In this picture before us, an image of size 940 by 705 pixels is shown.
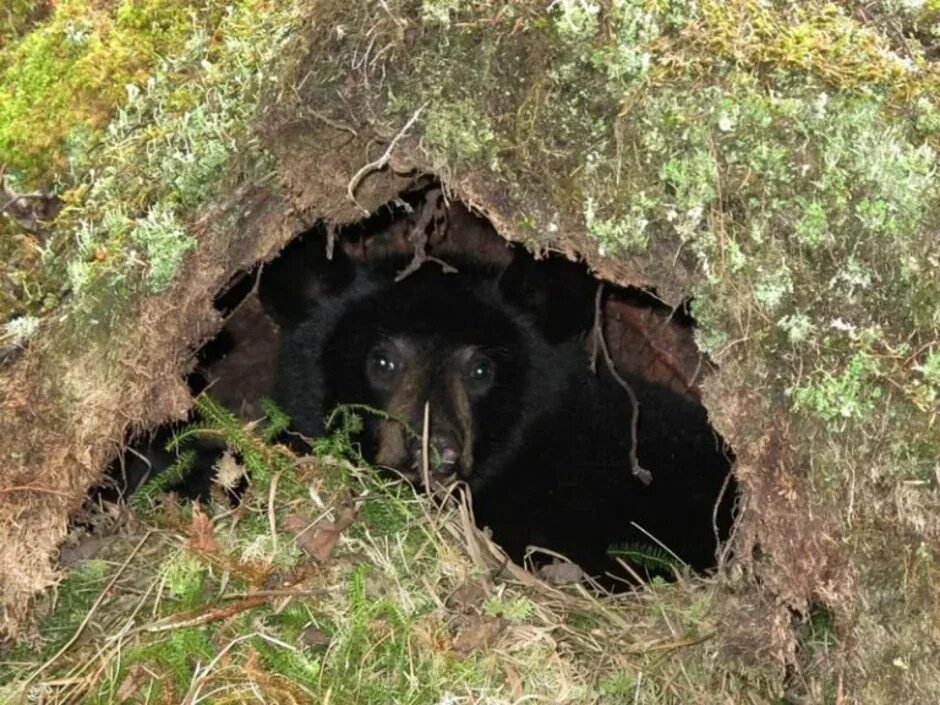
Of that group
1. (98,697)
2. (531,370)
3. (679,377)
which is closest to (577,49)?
(98,697)

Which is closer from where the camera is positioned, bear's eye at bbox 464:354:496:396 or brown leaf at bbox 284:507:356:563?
brown leaf at bbox 284:507:356:563

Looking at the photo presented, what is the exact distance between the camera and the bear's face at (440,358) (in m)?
5.26

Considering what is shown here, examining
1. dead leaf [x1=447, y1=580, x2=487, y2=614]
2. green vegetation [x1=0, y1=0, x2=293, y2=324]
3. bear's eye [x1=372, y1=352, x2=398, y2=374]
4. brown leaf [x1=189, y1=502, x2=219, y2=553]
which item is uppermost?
green vegetation [x1=0, y1=0, x2=293, y2=324]

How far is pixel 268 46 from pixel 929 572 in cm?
213

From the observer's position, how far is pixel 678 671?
10.8 feet

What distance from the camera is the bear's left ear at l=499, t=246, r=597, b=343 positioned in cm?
502

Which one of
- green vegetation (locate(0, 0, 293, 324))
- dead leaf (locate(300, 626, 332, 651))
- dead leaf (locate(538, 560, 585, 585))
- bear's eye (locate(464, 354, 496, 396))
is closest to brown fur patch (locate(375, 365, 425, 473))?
bear's eye (locate(464, 354, 496, 396))

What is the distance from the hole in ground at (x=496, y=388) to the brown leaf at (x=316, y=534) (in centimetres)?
→ 137

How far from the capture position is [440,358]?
5.36 meters

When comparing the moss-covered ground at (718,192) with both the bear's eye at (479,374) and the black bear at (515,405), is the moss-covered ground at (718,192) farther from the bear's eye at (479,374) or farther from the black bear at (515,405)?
the bear's eye at (479,374)

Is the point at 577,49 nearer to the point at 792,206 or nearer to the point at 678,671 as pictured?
the point at 792,206

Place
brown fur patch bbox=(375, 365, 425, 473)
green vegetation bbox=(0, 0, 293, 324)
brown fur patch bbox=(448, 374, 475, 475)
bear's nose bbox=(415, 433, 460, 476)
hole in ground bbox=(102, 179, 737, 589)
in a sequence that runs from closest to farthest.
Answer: green vegetation bbox=(0, 0, 293, 324), bear's nose bbox=(415, 433, 460, 476), brown fur patch bbox=(375, 365, 425, 473), hole in ground bbox=(102, 179, 737, 589), brown fur patch bbox=(448, 374, 475, 475)

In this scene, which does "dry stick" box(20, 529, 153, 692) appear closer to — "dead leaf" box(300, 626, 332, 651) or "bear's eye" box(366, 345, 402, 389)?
"dead leaf" box(300, 626, 332, 651)

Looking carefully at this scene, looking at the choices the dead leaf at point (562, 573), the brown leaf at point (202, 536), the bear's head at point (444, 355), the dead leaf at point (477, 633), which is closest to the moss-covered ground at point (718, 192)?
the dead leaf at point (477, 633)
